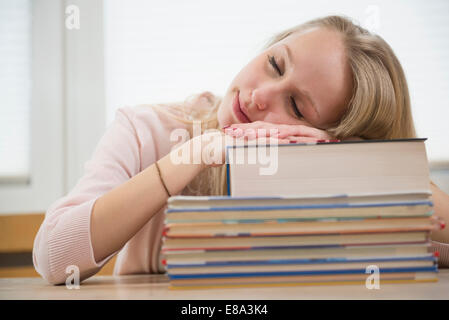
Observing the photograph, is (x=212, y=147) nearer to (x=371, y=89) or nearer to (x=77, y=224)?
(x=77, y=224)

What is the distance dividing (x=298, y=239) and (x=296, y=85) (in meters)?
0.42

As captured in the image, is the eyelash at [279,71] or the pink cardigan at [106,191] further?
the eyelash at [279,71]

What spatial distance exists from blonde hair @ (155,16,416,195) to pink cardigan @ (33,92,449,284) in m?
0.12

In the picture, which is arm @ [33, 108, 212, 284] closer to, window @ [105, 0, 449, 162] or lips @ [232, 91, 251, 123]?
lips @ [232, 91, 251, 123]

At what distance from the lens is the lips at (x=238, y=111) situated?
80 cm

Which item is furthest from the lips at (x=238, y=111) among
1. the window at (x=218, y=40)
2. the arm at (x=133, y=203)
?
the window at (x=218, y=40)

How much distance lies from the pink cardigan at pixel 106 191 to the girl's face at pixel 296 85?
0.59ft

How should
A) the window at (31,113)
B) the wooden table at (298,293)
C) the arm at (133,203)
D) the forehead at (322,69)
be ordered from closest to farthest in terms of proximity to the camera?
the wooden table at (298,293) < the arm at (133,203) < the forehead at (322,69) < the window at (31,113)

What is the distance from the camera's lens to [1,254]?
147cm

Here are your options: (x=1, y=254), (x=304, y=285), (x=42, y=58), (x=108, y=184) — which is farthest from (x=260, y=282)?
(x=42, y=58)

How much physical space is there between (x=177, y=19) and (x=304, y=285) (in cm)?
151

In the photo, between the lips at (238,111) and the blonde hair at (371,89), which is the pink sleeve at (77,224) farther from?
the blonde hair at (371,89)

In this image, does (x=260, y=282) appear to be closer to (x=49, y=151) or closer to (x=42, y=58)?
(x=49, y=151)

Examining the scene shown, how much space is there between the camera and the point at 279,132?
0.65m
